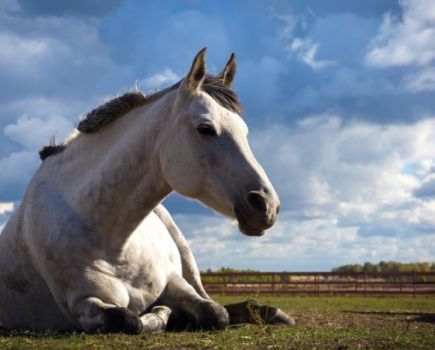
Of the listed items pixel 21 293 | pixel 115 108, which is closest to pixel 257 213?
pixel 115 108

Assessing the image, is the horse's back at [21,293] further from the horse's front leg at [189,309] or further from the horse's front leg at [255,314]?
the horse's front leg at [255,314]

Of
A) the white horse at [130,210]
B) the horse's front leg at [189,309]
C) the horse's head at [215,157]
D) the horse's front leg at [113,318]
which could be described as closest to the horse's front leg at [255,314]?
the white horse at [130,210]

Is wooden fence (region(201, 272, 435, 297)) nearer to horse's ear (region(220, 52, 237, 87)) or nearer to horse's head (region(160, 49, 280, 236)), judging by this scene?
horse's ear (region(220, 52, 237, 87))

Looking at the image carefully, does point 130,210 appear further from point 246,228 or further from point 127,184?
point 246,228

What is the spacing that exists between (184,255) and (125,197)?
6.96 ft

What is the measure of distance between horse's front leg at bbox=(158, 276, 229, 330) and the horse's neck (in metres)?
0.83

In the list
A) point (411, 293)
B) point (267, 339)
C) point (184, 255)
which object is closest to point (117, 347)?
point (267, 339)

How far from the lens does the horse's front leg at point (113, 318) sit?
4.75 m

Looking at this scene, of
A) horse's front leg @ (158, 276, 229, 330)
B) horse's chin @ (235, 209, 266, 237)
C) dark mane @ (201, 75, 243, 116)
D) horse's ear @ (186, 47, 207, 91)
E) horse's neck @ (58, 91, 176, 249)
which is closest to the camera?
horse's chin @ (235, 209, 266, 237)

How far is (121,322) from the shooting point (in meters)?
4.76

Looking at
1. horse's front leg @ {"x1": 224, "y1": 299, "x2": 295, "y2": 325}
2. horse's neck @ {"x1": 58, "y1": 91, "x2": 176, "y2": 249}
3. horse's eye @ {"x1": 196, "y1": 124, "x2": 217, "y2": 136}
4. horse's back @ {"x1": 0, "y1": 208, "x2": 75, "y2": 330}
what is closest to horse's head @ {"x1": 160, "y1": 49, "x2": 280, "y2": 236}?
horse's eye @ {"x1": 196, "y1": 124, "x2": 217, "y2": 136}

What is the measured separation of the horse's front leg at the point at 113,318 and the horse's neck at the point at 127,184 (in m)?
0.62

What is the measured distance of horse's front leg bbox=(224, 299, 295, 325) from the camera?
604cm

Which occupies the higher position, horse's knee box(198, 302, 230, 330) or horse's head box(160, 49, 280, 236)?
horse's head box(160, 49, 280, 236)
